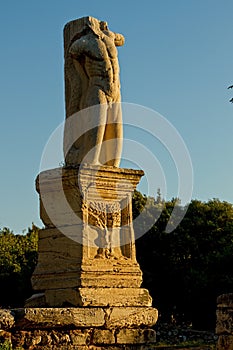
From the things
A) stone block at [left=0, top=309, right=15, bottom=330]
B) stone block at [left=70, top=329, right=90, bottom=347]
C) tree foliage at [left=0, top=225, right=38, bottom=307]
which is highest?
tree foliage at [left=0, top=225, right=38, bottom=307]

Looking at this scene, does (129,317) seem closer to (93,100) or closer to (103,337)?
(103,337)

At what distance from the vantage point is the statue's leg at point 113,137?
877 centimetres

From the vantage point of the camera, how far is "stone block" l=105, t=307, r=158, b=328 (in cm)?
788

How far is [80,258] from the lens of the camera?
26.2 feet

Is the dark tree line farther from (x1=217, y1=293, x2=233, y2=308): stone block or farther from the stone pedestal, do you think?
(x1=217, y1=293, x2=233, y2=308): stone block

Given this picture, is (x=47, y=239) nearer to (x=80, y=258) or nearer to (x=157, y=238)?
(x=80, y=258)

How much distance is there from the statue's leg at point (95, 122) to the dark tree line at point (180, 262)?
68.2 ft

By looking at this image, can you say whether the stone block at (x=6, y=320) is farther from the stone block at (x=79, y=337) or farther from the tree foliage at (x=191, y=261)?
the tree foliage at (x=191, y=261)

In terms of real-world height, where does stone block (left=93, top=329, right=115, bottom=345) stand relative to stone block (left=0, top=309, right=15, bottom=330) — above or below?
below

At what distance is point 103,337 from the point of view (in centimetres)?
780

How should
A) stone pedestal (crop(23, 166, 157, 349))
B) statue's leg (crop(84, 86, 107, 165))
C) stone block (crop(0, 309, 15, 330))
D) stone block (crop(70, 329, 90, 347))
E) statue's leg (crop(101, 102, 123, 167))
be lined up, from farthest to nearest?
statue's leg (crop(101, 102, 123, 167)) → statue's leg (crop(84, 86, 107, 165)) → stone pedestal (crop(23, 166, 157, 349)) → stone block (crop(70, 329, 90, 347)) → stone block (crop(0, 309, 15, 330))

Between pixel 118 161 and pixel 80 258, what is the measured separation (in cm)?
142

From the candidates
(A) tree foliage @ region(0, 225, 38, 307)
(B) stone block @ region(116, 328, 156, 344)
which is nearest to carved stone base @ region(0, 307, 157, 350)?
(B) stone block @ region(116, 328, 156, 344)

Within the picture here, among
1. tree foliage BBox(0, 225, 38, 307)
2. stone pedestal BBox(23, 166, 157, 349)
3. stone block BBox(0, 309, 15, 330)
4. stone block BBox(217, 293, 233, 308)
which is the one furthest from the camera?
tree foliage BBox(0, 225, 38, 307)
